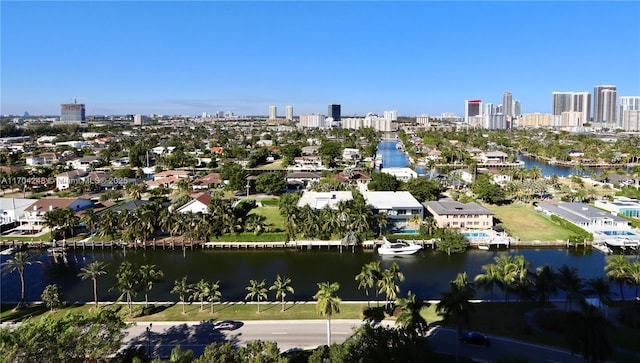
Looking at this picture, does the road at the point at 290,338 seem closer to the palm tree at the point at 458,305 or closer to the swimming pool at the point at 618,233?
the palm tree at the point at 458,305

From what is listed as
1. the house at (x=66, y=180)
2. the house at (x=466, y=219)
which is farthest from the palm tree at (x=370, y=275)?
the house at (x=66, y=180)

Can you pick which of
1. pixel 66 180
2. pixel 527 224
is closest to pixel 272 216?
pixel 527 224

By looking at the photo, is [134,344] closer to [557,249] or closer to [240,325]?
[240,325]

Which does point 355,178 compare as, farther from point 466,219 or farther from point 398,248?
point 398,248

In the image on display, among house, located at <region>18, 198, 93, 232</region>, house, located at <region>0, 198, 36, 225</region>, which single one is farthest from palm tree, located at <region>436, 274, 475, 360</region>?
house, located at <region>0, 198, 36, 225</region>

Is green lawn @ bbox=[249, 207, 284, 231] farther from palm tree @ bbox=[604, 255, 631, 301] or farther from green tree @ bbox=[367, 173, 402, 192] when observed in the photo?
palm tree @ bbox=[604, 255, 631, 301]
